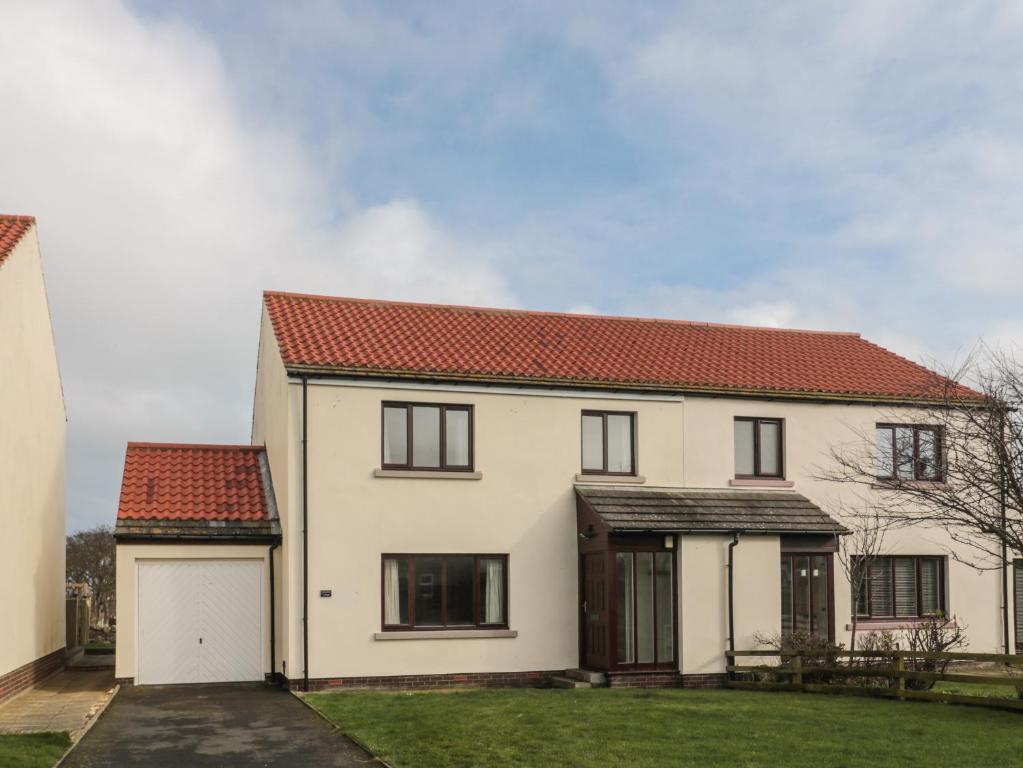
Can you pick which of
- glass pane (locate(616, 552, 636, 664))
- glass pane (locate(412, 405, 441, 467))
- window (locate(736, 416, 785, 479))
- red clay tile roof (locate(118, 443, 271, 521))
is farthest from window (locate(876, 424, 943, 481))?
red clay tile roof (locate(118, 443, 271, 521))

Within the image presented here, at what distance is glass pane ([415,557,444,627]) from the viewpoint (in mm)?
23797

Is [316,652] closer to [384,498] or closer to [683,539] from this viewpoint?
[384,498]

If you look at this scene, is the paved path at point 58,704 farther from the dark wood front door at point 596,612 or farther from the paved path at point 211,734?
the dark wood front door at point 596,612

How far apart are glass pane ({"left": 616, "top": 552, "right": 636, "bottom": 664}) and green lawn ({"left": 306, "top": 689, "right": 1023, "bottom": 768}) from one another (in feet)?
7.25

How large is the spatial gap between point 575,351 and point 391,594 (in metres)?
7.02

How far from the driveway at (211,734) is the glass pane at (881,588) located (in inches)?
524

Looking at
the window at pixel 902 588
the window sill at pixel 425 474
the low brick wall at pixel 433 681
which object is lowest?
the low brick wall at pixel 433 681

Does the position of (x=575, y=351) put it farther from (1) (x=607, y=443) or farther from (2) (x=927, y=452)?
(2) (x=927, y=452)

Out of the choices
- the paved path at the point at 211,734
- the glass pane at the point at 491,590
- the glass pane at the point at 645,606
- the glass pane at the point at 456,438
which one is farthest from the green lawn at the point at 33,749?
the glass pane at the point at 645,606

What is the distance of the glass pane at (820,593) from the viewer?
2498cm

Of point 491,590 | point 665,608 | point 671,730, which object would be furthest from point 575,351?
point 671,730

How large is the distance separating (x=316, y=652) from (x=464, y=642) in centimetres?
298

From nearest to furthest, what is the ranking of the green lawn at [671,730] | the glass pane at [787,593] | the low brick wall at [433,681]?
the green lawn at [671,730] < the low brick wall at [433,681] < the glass pane at [787,593]

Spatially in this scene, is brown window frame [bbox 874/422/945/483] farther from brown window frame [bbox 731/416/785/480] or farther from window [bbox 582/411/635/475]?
window [bbox 582/411/635/475]
